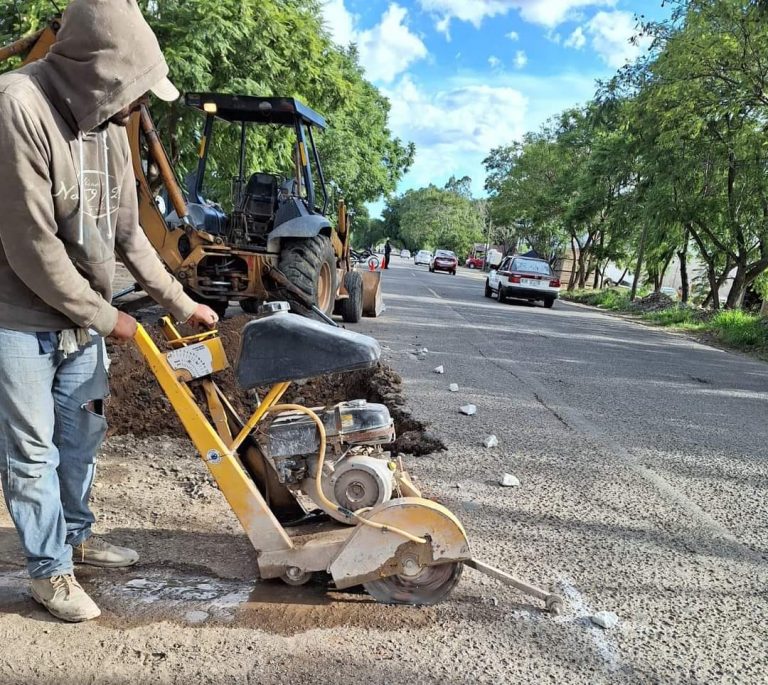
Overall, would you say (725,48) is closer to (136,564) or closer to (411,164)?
(136,564)

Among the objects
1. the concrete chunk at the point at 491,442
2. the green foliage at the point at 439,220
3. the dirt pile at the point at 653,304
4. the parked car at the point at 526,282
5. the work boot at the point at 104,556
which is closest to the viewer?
the work boot at the point at 104,556

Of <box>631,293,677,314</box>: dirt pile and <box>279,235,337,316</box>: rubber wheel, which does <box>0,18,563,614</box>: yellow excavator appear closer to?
<box>279,235,337,316</box>: rubber wheel

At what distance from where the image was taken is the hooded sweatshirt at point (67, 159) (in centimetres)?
211

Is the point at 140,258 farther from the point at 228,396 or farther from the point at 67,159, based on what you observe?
the point at 228,396

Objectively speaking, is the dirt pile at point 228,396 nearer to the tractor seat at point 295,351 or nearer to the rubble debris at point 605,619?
the tractor seat at point 295,351

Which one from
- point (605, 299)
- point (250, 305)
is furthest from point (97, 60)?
point (605, 299)

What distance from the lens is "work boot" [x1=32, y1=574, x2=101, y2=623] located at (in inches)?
98.0

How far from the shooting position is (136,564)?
2.98 m

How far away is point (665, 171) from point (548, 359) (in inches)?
547

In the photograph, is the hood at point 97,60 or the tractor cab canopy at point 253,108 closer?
the hood at point 97,60

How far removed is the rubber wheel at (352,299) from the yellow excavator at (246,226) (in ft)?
4.99

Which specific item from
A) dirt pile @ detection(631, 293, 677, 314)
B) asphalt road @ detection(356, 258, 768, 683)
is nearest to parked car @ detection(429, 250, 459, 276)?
dirt pile @ detection(631, 293, 677, 314)

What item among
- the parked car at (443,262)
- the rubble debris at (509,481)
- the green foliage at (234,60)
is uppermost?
the green foliage at (234,60)

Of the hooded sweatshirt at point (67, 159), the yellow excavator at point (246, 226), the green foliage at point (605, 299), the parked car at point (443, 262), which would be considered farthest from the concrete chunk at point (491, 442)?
the parked car at point (443, 262)
